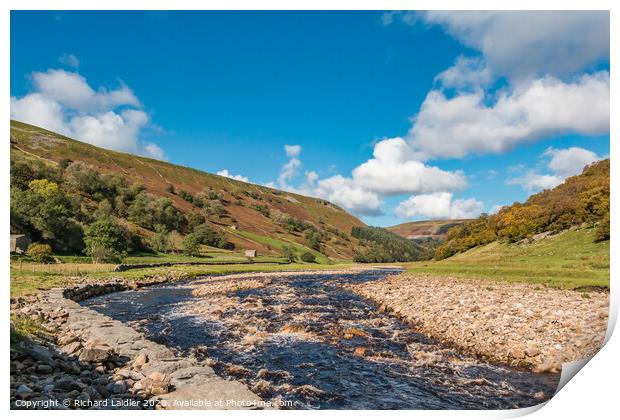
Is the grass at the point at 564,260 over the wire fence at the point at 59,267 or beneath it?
over

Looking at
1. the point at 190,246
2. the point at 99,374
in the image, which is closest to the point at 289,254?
the point at 190,246

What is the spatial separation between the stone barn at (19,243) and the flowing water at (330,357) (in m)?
4.91

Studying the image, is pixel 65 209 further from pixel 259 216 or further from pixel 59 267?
Result: pixel 259 216

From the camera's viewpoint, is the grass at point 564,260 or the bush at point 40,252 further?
the bush at point 40,252

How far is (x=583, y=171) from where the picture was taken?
9055mm

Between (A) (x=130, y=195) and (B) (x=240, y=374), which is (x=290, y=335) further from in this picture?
(A) (x=130, y=195)

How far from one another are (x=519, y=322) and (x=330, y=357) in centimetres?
593

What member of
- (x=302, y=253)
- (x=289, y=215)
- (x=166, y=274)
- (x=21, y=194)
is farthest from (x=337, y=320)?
(x=289, y=215)

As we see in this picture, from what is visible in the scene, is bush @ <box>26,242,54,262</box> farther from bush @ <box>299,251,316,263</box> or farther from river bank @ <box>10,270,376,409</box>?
bush @ <box>299,251,316,263</box>

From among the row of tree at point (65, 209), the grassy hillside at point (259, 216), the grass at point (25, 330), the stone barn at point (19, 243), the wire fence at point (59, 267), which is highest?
the grassy hillside at point (259, 216)

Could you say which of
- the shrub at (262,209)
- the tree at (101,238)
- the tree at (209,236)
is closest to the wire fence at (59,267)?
the tree at (101,238)

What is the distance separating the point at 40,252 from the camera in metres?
10.6

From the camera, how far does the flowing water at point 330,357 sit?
25.4 feet

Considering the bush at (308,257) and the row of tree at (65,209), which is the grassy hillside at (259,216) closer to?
the bush at (308,257)
